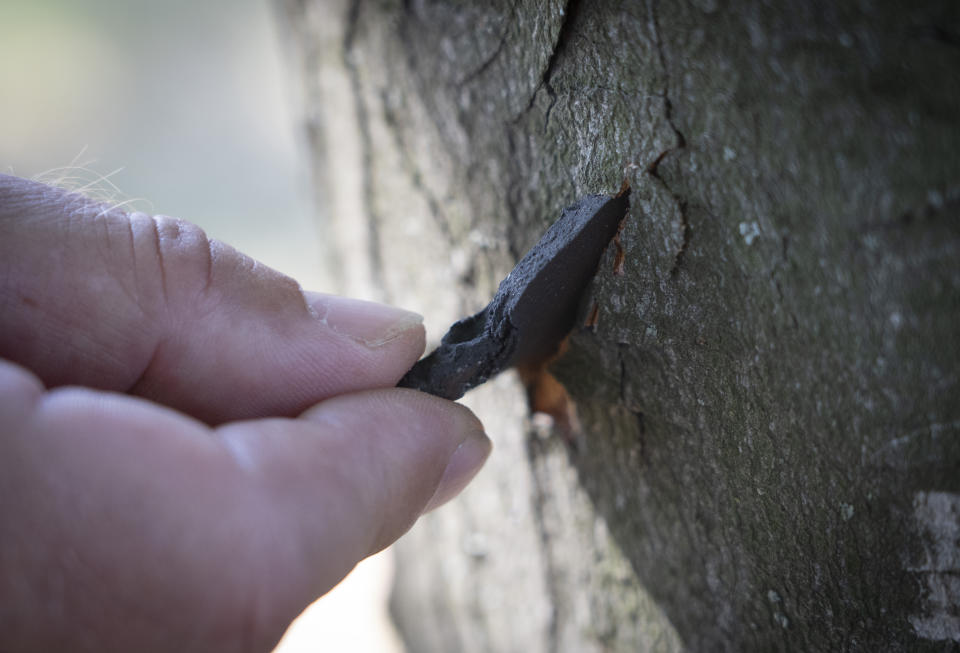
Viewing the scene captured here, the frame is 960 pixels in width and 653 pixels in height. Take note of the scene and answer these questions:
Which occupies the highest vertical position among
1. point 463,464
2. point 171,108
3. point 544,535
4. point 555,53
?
point 171,108

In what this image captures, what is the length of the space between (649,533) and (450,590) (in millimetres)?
703

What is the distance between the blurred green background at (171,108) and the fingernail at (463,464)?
121 inches

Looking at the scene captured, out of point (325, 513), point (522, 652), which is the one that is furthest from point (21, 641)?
point (522, 652)

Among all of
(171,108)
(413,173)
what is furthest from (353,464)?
(171,108)

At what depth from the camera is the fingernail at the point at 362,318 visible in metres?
0.79

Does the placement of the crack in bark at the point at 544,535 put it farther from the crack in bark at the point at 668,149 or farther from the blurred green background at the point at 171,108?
the blurred green background at the point at 171,108

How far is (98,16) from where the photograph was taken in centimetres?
420

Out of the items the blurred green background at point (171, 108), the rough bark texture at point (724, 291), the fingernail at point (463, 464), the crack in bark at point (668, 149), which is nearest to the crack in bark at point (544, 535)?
the rough bark texture at point (724, 291)

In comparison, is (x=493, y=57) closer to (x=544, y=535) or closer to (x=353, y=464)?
(x=353, y=464)

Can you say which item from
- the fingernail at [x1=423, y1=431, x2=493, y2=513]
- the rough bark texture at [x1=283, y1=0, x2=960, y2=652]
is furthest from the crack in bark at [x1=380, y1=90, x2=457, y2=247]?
the fingernail at [x1=423, y1=431, x2=493, y2=513]

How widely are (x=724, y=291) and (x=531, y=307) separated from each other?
20 centimetres

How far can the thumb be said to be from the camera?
59cm

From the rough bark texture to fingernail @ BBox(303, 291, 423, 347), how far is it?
0.22 m

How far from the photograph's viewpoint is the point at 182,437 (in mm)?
564
